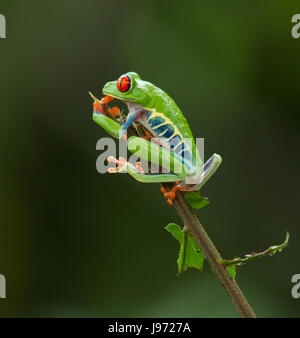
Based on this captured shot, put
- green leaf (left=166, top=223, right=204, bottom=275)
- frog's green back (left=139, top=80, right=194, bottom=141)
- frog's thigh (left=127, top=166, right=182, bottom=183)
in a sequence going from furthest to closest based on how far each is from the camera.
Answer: frog's green back (left=139, top=80, right=194, bottom=141), frog's thigh (left=127, top=166, right=182, bottom=183), green leaf (left=166, top=223, right=204, bottom=275)

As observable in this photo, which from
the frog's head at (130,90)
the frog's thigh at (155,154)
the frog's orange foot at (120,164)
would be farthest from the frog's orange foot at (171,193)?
the frog's head at (130,90)

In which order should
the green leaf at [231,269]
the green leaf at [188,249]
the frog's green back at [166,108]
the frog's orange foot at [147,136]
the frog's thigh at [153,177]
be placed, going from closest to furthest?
1. the green leaf at [231,269]
2. the green leaf at [188,249]
3. the frog's thigh at [153,177]
4. the frog's green back at [166,108]
5. the frog's orange foot at [147,136]

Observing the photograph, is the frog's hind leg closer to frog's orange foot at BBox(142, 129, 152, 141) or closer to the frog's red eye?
frog's orange foot at BBox(142, 129, 152, 141)

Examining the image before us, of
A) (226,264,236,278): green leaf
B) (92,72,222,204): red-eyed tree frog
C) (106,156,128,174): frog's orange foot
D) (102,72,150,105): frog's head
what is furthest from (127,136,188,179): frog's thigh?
(226,264,236,278): green leaf

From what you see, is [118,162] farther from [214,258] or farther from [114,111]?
[214,258]

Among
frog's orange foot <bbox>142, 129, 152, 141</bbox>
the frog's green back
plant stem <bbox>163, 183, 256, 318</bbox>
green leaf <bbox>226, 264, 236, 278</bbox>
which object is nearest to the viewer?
plant stem <bbox>163, 183, 256, 318</bbox>

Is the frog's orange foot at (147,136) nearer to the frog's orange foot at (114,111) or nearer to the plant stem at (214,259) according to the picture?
the frog's orange foot at (114,111)

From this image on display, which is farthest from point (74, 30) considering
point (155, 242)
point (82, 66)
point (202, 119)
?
point (155, 242)
